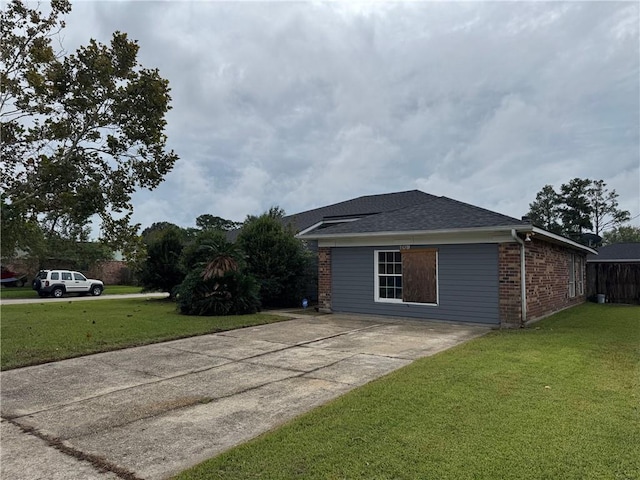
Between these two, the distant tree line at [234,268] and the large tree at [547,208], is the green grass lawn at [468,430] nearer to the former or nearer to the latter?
the distant tree line at [234,268]

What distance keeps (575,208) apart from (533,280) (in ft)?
107

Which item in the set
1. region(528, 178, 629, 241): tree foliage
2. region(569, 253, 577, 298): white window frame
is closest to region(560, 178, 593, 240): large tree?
region(528, 178, 629, 241): tree foliage

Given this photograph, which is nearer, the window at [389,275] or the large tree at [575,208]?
the window at [389,275]

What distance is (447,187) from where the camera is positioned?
84.5 ft

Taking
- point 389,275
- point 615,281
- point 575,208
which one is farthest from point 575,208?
point 389,275

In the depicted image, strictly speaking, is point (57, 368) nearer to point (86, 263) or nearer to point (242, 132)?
point (242, 132)

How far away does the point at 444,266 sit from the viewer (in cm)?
1148

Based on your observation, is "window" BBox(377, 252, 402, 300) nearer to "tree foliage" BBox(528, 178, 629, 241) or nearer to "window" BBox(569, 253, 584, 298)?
"window" BBox(569, 253, 584, 298)

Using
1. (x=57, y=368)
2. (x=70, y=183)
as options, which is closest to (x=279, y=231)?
(x=57, y=368)

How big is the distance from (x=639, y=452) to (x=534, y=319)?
880 cm

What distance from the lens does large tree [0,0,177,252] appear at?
453cm

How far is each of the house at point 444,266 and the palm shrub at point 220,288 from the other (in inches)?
88.3

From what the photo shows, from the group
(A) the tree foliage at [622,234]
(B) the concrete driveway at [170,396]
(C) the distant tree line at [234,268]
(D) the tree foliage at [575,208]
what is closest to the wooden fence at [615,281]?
(C) the distant tree line at [234,268]

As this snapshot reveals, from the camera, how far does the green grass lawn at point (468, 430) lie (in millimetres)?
3012
